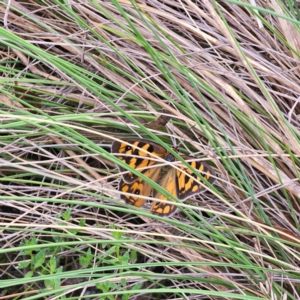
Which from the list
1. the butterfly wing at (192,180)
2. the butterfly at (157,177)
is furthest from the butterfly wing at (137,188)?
the butterfly wing at (192,180)

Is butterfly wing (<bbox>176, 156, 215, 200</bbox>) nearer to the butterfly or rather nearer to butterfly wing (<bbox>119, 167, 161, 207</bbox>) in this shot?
the butterfly

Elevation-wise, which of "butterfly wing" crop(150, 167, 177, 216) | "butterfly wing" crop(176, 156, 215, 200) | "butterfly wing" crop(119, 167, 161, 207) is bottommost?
"butterfly wing" crop(119, 167, 161, 207)

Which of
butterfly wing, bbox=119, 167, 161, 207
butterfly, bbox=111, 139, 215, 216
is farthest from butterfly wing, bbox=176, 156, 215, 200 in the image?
butterfly wing, bbox=119, 167, 161, 207

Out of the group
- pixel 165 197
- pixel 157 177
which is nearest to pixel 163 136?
pixel 157 177

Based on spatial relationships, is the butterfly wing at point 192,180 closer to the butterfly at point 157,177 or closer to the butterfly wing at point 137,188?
the butterfly at point 157,177

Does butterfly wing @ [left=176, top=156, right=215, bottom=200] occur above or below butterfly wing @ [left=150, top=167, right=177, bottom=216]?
above

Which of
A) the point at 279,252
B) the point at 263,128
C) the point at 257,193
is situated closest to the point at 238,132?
the point at 263,128

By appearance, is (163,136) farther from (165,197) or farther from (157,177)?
(165,197)
